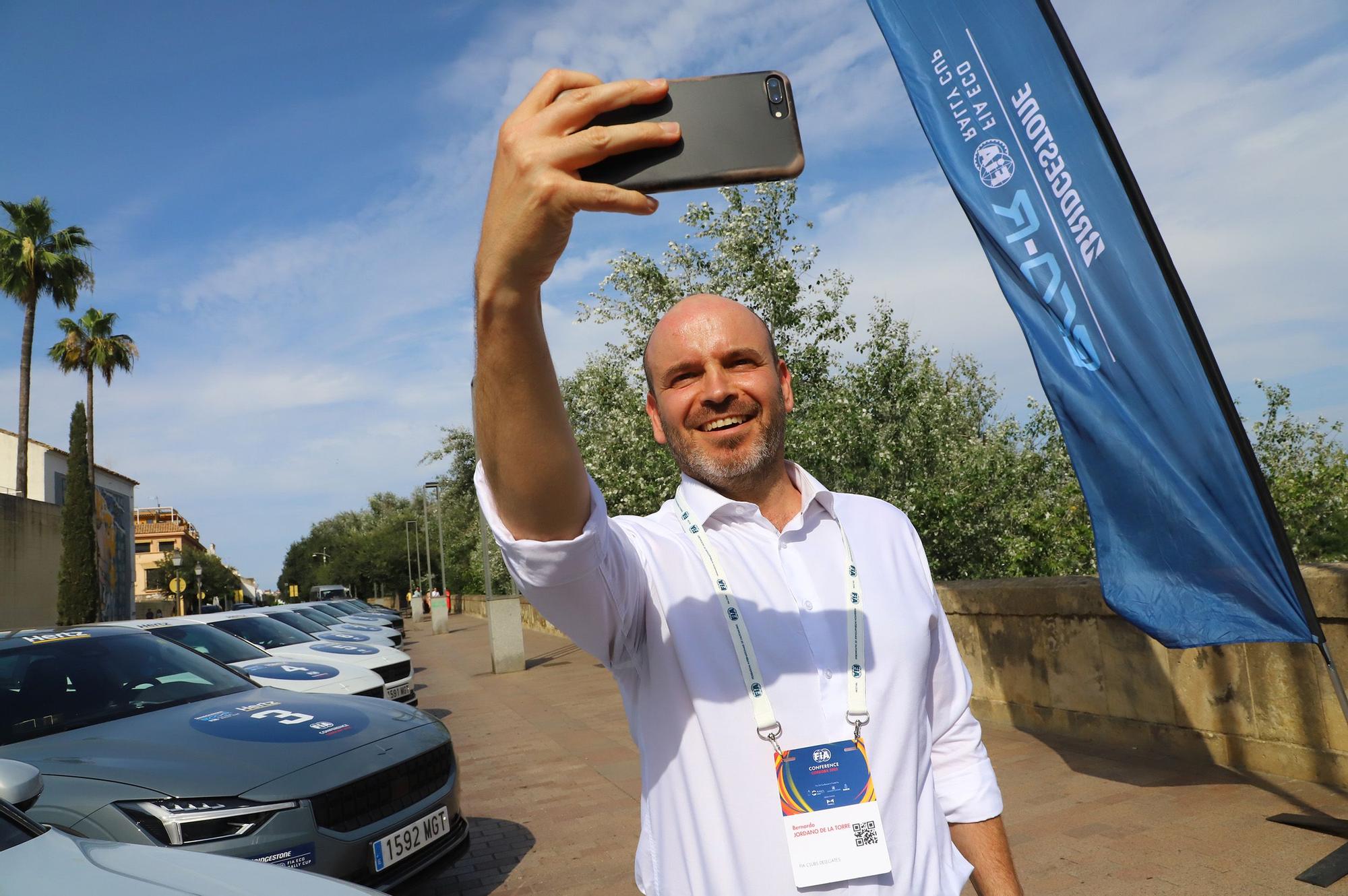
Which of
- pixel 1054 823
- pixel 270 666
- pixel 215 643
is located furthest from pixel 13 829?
pixel 215 643

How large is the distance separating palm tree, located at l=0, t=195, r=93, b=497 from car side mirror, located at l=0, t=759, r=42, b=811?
1389 inches

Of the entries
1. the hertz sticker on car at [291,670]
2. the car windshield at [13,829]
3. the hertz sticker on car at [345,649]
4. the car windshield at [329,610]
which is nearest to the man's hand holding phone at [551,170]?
the car windshield at [13,829]

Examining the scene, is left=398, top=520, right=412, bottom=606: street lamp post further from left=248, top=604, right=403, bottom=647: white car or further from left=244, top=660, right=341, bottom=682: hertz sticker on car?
left=244, top=660, right=341, bottom=682: hertz sticker on car

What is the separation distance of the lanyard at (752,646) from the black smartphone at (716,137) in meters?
0.80

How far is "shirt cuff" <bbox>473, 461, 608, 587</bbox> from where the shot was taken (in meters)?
1.34

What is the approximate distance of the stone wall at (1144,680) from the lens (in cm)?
490

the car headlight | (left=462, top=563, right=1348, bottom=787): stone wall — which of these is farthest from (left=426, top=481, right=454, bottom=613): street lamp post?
the car headlight

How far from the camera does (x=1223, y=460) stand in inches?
167

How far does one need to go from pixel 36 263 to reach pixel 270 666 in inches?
1221

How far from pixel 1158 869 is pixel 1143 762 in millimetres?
1766

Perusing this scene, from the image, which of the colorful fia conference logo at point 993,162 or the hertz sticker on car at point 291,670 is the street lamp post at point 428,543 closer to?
the hertz sticker on car at point 291,670

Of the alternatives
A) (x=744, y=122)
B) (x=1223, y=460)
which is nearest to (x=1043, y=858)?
(x=1223, y=460)

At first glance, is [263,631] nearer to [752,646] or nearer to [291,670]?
[291,670]

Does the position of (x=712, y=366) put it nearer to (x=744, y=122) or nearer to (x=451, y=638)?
(x=744, y=122)
